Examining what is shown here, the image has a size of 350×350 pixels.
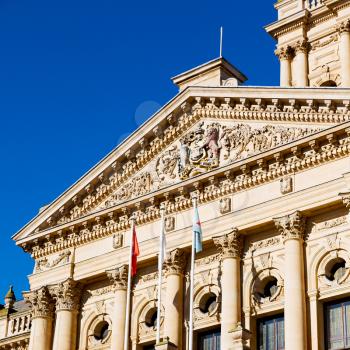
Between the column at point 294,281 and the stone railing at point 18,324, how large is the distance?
42.1 ft

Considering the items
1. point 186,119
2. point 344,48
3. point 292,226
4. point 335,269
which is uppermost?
point 344,48

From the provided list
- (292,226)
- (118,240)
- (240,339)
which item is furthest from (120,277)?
(240,339)

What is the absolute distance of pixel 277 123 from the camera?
30.2 meters

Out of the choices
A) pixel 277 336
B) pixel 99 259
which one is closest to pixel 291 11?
pixel 99 259

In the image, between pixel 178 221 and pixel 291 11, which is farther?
pixel 291 11

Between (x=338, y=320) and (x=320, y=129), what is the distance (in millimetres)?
5735

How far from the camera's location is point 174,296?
99.9 feet

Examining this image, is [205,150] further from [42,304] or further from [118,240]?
[42,304]

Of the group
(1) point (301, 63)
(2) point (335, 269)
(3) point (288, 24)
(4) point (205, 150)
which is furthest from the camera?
(3) point (288, 24)

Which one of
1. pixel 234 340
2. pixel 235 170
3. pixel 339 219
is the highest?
pixel 235 170

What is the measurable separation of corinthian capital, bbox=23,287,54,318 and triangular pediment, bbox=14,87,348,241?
2383mm

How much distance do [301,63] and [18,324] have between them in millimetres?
16164

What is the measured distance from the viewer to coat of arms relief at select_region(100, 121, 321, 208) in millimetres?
30172

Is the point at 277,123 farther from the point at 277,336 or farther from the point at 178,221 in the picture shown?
the point at 277,336
